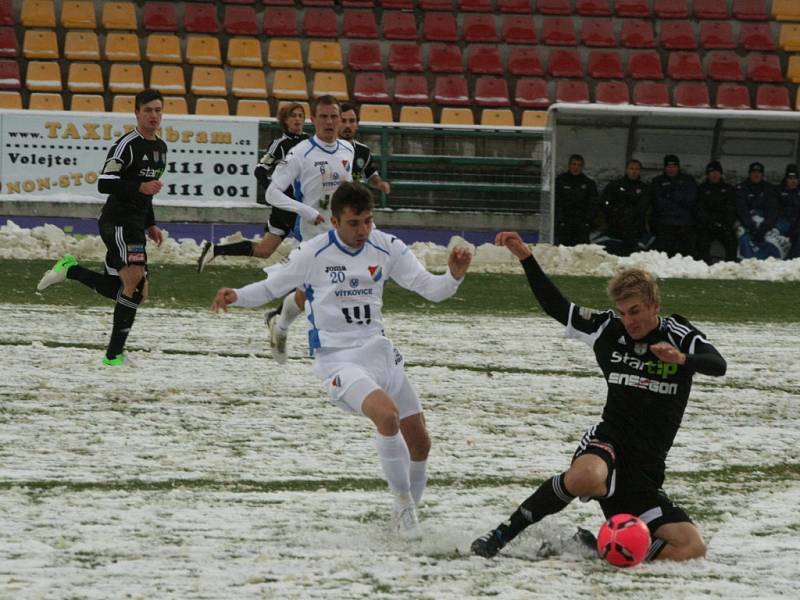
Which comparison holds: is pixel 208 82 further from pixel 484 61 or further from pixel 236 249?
pixel 236 249

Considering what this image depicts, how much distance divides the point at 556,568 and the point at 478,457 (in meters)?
2.18

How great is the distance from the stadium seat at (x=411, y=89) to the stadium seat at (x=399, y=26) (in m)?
1.38

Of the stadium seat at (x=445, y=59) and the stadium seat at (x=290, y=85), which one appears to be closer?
the stadium seat at (x=290, y=85)

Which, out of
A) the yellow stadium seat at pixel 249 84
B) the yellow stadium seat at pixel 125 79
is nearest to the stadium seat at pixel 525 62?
the yellow stadium seat at pixel 249 84

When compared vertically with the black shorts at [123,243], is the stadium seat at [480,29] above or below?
above

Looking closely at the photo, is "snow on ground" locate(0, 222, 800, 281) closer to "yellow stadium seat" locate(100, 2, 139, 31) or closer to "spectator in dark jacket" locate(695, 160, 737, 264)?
"spectator in dark jacket" locate(695, 160, 737, 264)

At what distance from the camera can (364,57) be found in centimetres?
2508

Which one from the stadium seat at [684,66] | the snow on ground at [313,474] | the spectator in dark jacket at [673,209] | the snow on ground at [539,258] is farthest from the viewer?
the stadium seat at [684,66]

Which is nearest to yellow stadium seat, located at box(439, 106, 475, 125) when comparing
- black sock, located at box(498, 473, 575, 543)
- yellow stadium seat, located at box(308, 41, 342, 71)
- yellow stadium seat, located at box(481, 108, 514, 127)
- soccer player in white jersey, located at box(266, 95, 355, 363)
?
yellow stadium seat, located at box(481, 108, 514, 127)

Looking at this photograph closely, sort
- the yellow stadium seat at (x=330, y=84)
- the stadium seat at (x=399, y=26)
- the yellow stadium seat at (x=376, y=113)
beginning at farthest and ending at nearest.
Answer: the stadium seat at (x=399, y=26), the yellow stadium seat at (x=330, y=84), the yellow stadium seat at (x=376, y=113)

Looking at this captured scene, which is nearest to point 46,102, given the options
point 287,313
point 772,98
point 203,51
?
point 203,51

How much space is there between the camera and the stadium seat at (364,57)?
24.9 m

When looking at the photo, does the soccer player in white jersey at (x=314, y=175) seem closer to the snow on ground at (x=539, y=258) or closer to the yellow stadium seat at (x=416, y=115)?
the snow on ground at (x=539, y=258)

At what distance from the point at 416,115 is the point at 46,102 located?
6465 millimetres
